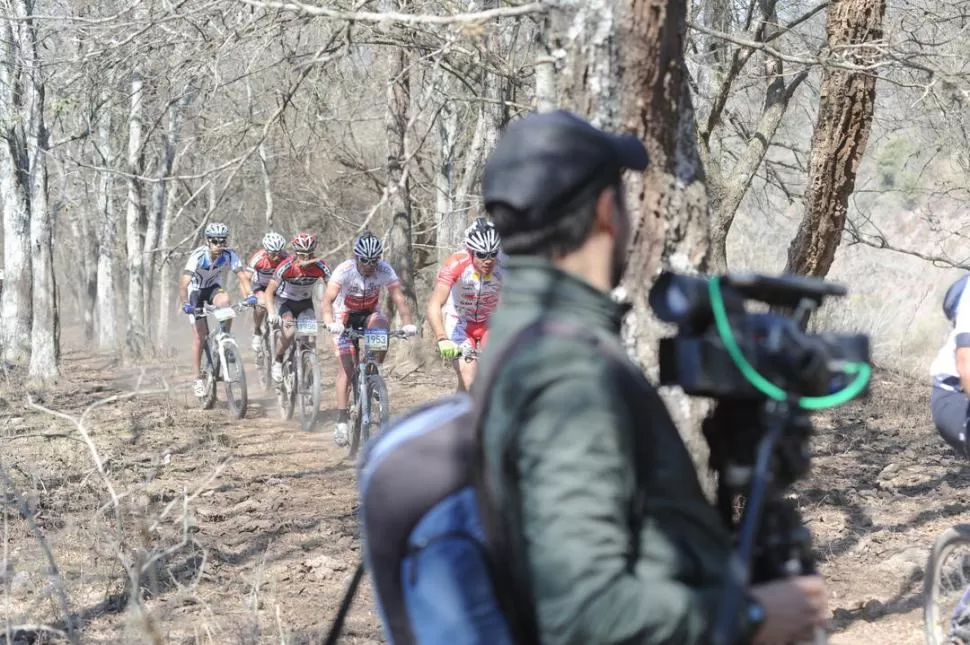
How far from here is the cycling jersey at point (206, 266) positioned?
41.8 ft

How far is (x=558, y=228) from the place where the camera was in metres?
1.78

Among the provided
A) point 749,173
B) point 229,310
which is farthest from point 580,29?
point 229,310

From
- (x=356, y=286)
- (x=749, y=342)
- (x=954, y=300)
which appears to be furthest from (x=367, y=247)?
(x=749, y=342)

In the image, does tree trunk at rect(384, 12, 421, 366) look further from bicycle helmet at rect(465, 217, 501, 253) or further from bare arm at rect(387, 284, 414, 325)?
bicycle helmet at rect(465, 217, 501, 253)

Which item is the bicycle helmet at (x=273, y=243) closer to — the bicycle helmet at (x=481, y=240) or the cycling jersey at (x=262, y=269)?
the cycling jersey at (x=262, y=269)

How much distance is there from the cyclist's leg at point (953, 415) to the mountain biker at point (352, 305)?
19.5 ft

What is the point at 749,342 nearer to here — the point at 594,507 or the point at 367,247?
the point at 594,507

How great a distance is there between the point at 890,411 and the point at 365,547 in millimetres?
11825

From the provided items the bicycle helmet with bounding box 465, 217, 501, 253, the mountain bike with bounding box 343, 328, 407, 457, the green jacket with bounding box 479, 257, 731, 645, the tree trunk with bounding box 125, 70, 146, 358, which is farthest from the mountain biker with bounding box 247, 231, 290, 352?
the green jacket with bounding box 479, 257, 731, 645

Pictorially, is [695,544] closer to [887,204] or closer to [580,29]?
[580,29]

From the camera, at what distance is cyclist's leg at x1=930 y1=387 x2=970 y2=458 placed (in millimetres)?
4441

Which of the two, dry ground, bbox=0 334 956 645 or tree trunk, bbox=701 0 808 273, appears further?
tree trunk, bbox=701 0 808 273

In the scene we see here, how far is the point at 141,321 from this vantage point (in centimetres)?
2606

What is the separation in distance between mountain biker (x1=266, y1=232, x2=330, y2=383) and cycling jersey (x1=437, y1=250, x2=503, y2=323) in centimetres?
324
